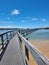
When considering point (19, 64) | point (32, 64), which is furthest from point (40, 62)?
point (32, 64)

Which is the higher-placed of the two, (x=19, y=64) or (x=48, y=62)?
(x=48, y=62)

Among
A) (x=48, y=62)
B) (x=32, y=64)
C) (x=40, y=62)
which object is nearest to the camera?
(x=48, y=62)

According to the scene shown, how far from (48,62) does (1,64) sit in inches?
153

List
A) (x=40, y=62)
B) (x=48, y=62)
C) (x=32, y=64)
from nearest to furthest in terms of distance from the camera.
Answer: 1. (x=48, y=62)
2. (x=40, y=62)
3. (x=32, y=64)

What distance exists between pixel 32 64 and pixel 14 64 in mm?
6936

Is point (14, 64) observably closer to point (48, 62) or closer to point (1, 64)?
point (1, 64)

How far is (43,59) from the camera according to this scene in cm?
161

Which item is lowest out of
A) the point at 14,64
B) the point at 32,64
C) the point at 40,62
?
the point at 32,64

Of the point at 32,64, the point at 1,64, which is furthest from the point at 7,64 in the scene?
the point at 32,64

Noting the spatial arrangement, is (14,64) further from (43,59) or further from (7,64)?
(43,59)

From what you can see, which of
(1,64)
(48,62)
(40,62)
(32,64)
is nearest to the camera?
(48,62)

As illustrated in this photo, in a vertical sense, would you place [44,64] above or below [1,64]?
above

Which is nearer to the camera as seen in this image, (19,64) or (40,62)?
(40,62)

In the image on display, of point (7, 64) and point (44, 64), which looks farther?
point (7, 64)
